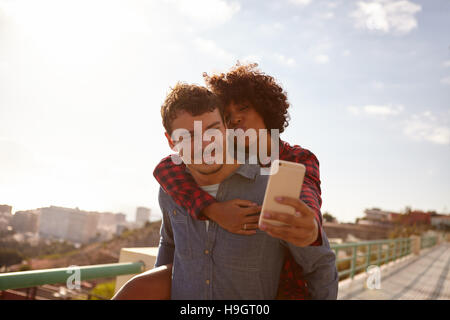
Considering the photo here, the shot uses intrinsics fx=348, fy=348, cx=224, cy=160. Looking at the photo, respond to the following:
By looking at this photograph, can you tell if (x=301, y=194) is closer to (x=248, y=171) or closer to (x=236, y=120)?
(x=248, y=171)

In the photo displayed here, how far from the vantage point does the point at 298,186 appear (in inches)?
28.9

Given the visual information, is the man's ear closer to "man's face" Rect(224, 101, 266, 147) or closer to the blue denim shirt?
the blue denim shirt

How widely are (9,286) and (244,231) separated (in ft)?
3.78

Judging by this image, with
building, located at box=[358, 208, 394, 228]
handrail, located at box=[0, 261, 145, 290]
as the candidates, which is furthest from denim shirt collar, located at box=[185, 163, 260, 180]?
building, located at box=[358, 208, 394, 228]

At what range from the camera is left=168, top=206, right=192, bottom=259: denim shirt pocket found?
3.31 feet

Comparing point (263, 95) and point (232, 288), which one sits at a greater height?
point (263, 95)

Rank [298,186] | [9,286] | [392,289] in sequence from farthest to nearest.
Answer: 1. [392,289]
2. [9,286]
3. [298,186]

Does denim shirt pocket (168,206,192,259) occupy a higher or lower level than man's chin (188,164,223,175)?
lower

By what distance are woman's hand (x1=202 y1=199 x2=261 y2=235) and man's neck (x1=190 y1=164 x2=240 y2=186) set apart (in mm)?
115

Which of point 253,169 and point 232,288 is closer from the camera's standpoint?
point 232,288

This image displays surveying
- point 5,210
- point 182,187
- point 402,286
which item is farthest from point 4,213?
point 402,286

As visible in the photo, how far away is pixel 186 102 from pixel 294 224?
1.52ft
